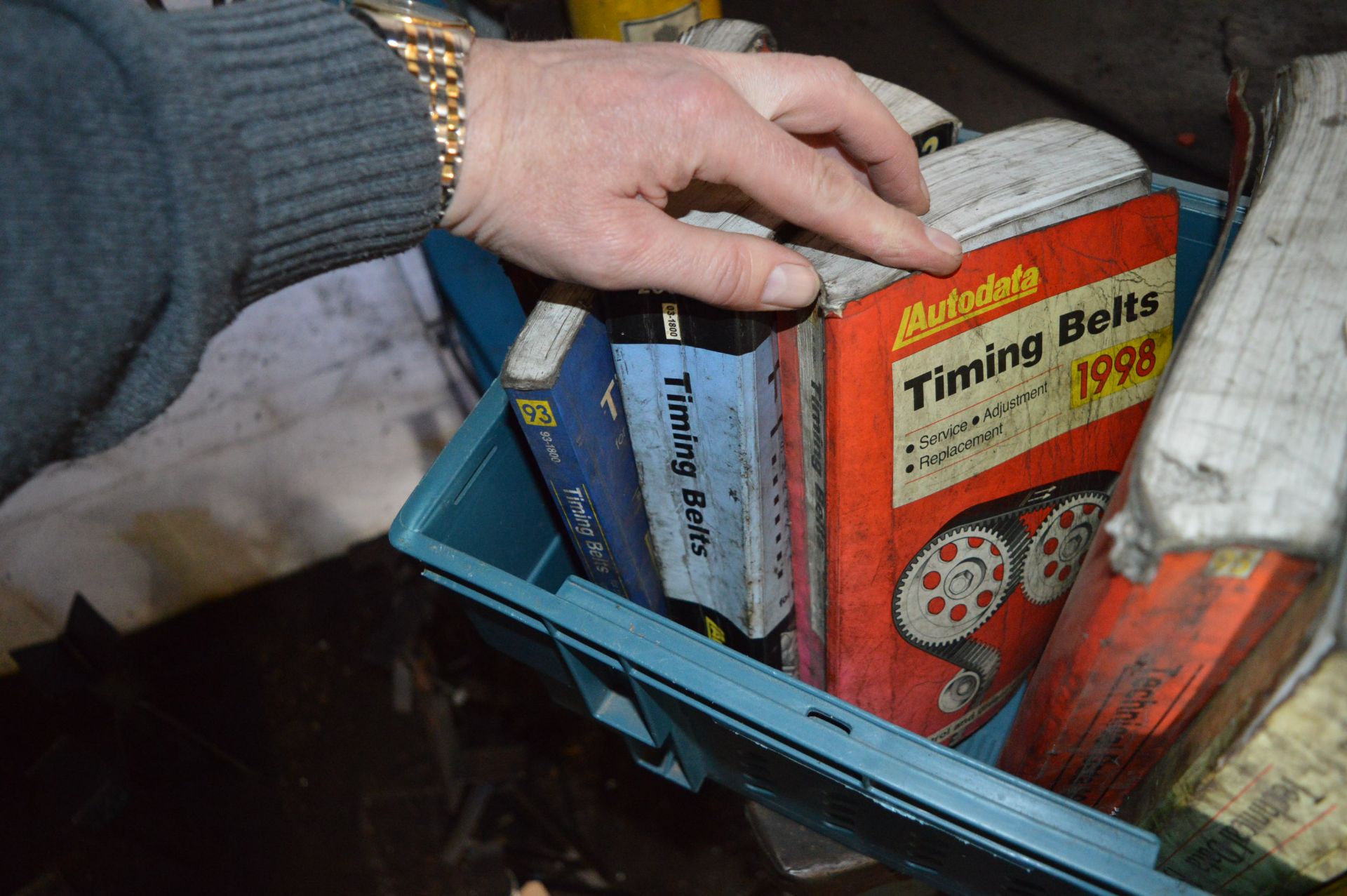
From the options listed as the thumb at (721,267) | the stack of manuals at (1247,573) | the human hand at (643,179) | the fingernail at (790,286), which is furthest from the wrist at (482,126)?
the stack of manuals at (1247,573)

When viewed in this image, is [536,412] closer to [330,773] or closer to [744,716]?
[744,716]

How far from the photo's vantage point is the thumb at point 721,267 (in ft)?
2.15

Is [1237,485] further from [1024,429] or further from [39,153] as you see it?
[39,153]

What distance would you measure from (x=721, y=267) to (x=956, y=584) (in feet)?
1.37

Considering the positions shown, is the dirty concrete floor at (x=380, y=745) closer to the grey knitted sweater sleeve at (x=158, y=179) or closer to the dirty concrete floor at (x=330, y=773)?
the dirty concrete floor at (x=330, y=773)

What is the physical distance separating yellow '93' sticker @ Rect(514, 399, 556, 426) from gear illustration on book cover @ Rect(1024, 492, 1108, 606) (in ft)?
1.66

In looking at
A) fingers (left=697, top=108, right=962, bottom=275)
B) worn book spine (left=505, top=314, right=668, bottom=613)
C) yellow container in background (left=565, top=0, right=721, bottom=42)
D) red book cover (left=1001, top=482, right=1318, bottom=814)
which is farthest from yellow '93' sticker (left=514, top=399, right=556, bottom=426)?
yellow container in background (left=565, top=0, right=721, bottom=42)

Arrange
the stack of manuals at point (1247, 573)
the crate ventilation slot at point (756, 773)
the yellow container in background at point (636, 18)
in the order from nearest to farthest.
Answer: the stack of manuals at point (1247, 573)
the crate ventilation slot at point (756, 773)
the yellow container in background at point (636, 18)

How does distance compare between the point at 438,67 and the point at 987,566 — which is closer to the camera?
the point at 438,67

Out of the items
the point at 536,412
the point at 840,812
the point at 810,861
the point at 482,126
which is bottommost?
the point at 810,861

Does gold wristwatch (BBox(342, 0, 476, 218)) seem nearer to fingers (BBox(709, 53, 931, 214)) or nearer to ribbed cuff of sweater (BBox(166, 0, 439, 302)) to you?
ribbed cuff of sweater (BBox(166, 0, 439, 302))

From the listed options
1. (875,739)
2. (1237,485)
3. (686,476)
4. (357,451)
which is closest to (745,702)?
A: (875,739)

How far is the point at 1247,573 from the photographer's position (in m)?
0.50

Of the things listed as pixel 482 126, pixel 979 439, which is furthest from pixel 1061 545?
pixel 482 126
